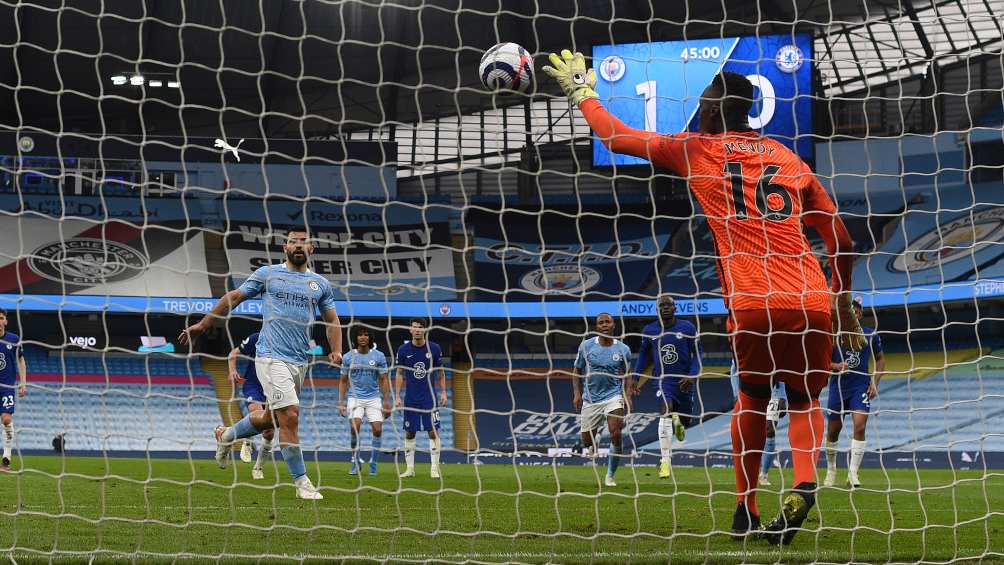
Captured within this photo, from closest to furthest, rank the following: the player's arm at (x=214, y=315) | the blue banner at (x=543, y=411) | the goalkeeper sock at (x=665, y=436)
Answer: the player's arm at (x=214, y=315), the goalkeeper sock at (x=665, y=436), the blue banner at (x=543, y=411)

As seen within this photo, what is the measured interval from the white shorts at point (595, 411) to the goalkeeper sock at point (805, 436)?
6.11 metres

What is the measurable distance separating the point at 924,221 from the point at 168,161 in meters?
19.8

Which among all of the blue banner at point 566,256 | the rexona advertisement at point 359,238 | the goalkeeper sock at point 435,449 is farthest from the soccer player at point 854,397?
the rexona advertisement at point 359,238

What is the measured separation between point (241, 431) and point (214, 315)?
1.85m

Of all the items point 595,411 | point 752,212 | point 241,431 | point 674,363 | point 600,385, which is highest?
point 752,212

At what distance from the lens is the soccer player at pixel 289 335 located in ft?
26.2

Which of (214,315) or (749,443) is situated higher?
(214,315)

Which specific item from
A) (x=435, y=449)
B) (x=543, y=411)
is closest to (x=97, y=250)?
(x=543, y=411)

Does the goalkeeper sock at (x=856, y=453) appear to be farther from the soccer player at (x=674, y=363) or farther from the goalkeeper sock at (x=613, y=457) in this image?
the goalkeeper sock at (x=613, y=457)

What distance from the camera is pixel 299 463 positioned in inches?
318

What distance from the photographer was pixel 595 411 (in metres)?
11.9

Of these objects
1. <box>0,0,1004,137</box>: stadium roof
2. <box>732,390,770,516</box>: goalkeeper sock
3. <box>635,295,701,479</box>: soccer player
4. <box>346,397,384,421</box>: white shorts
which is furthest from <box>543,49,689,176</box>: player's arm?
<box>0,0,1004,137</box>: stadium roof

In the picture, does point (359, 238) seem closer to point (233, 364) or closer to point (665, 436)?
point (665, 436)

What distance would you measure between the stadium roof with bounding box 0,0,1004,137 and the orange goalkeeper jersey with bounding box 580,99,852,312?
19.7 meters
